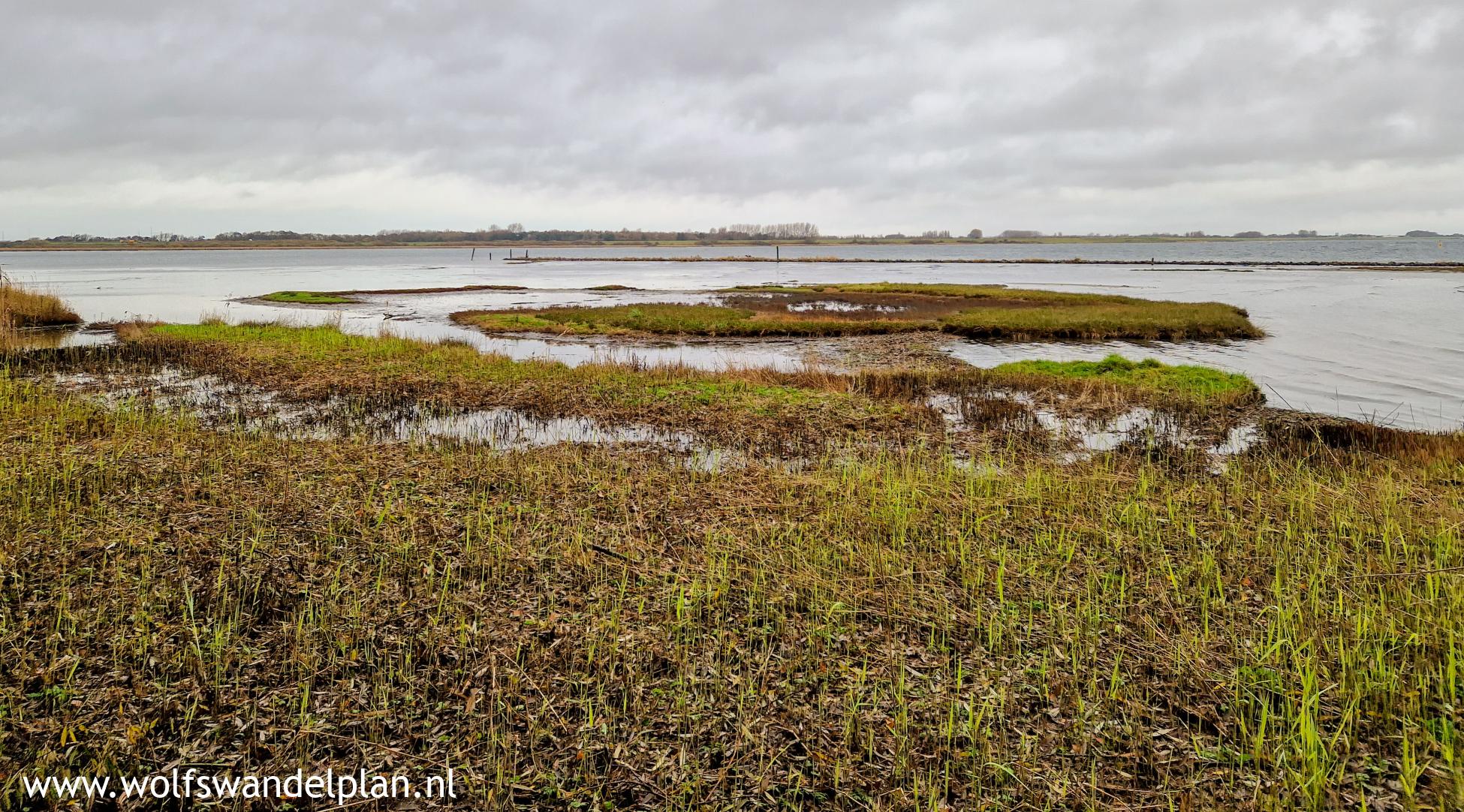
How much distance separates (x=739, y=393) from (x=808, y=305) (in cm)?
3570

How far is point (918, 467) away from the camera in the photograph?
511 inches

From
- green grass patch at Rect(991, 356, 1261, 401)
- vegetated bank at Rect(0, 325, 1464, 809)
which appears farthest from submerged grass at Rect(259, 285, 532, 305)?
green grass patch at Rect(991, 356, 1261, 401)

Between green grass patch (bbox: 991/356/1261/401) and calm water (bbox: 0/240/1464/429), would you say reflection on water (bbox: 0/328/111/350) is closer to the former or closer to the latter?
calm water (bbox: 0/240/1464/429)

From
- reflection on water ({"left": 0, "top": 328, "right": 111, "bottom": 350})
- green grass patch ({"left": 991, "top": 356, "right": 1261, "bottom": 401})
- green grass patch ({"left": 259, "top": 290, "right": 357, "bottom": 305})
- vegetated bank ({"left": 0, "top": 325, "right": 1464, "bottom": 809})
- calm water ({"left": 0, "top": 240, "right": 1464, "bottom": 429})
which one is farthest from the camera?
green grass patch ({"left": 259, "top": 290, "right": 357, "bottom": 305})

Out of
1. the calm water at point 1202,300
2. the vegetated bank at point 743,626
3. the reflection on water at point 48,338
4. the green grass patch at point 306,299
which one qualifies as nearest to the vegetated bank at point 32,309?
the reflection on water at point 48,338

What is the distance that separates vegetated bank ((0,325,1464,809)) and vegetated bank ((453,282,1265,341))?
24635mm

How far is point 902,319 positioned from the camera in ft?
142

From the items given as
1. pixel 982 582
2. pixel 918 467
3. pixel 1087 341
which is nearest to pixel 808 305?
pixel 1087 341

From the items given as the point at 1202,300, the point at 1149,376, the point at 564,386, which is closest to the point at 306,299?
the point at 564,386

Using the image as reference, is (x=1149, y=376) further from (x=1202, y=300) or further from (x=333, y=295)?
(x=333, y=295)

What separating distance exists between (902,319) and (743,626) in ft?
125

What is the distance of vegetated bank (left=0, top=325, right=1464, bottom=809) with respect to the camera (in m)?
5.38

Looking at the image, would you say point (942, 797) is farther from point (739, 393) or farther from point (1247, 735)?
point (739, 393)

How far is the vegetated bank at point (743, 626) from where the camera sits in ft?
17.6
